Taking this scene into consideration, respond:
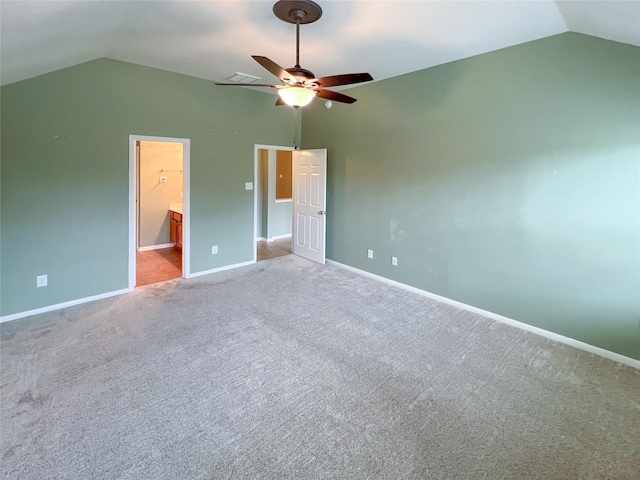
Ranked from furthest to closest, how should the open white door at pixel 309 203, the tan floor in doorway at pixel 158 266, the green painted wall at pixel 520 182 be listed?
the open white door at pixel 309 203 → the tan floor in doorway at pixel 158 266 → the green painted wall at pixel 520 182

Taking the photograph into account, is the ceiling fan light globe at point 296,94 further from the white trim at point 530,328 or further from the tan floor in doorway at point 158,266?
the tan floor in doorway at point 158,266

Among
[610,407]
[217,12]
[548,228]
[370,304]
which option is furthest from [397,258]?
[217,12]

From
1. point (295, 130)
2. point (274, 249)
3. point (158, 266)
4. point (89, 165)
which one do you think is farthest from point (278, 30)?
point (274, 249)

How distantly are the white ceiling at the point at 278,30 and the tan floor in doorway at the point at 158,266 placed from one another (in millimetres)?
2802

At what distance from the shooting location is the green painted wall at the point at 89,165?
11.5 ft

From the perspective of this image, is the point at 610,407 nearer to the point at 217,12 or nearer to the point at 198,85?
the point at 217,12

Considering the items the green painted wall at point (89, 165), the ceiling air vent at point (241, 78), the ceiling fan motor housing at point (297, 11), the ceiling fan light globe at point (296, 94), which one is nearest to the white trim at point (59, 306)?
the green painted wall at point (89, 165)

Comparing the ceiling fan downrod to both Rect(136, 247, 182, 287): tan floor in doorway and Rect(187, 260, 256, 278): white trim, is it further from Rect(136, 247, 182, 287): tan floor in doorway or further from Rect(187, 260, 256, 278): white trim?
Rect(136, 247, 182, 287): tan floor in doorway

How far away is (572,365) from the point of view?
2885 millimetres

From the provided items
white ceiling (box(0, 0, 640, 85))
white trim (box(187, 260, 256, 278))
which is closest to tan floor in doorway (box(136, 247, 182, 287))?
white trim (box(187, 260, 256, 278))

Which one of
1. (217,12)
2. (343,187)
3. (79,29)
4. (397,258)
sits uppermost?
(217,12)

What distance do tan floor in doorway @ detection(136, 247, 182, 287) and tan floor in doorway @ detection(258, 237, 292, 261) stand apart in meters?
1.48

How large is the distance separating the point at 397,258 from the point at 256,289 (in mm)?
2046

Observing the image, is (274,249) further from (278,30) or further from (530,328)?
(530,328)
